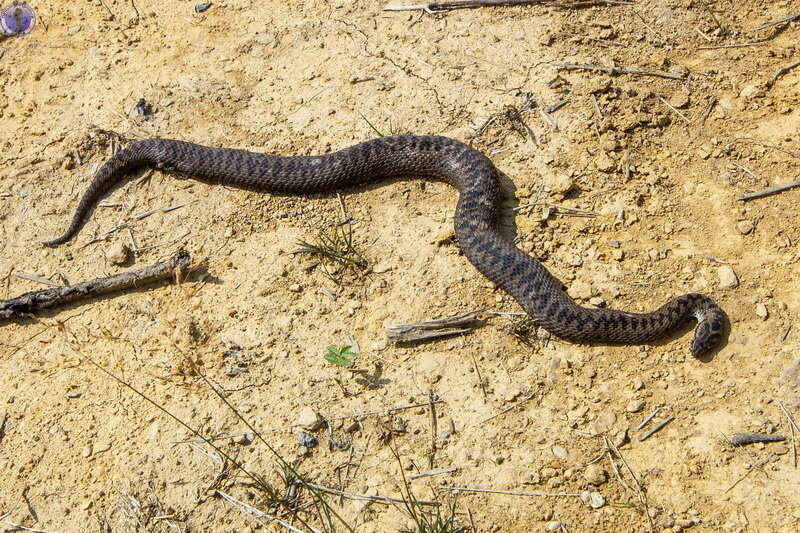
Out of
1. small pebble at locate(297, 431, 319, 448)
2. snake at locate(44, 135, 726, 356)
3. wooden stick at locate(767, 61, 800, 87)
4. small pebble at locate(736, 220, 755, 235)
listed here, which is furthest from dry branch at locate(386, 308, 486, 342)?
wooden stick at locate(767, 61, 800, 87)

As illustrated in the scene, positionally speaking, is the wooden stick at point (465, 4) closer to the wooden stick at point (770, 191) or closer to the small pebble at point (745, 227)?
the wooden stick at point (770, 191)

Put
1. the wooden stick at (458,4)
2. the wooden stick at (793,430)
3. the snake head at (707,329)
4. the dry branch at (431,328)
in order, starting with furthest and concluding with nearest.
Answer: the wooden stick at (458,4) < the dry branch at (431,328) < the snake head at (707,329) < the wooden stick at (793,430)

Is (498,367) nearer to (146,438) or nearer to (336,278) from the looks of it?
(336,278)

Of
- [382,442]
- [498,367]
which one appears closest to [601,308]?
[498,367]

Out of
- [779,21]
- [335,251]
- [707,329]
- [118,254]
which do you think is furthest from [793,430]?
[118,254]

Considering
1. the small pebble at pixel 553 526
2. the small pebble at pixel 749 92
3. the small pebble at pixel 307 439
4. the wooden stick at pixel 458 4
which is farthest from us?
the wooden stick at pixel 458 4

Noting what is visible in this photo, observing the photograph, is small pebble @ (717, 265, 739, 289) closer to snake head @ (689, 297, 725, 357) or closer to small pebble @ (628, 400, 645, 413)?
snake head @ (689, 297, 725, 357)

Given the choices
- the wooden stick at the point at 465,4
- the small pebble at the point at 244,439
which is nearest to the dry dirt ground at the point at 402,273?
the small pebble at the point at 244,439
